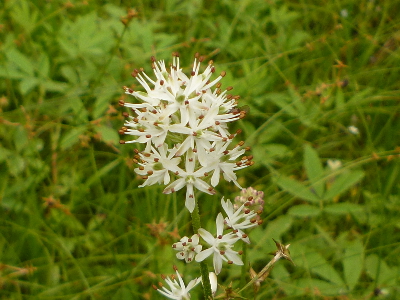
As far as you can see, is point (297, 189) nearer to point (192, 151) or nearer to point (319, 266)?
point (319, 266)

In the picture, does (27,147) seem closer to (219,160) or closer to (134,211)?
(134,211)

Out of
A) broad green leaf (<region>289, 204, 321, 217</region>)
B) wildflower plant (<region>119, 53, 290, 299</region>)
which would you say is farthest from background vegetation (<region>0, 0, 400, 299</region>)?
wildflower plant (<region>119, 53, 290, 299</region>)

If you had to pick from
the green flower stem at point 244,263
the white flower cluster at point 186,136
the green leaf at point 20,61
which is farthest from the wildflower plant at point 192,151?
the green leaf at point 20,61

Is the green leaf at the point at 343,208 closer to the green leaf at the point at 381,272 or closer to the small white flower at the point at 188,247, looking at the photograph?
the green leaf at the point at 381,272

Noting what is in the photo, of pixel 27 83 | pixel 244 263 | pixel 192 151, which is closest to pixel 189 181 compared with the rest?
pixel 192 151

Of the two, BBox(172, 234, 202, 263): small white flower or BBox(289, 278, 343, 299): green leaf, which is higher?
BBox(172, 234, 202, 263): small white flower

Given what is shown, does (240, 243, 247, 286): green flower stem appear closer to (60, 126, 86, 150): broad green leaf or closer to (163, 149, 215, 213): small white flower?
(163, 149, 215, 213): small white flower
